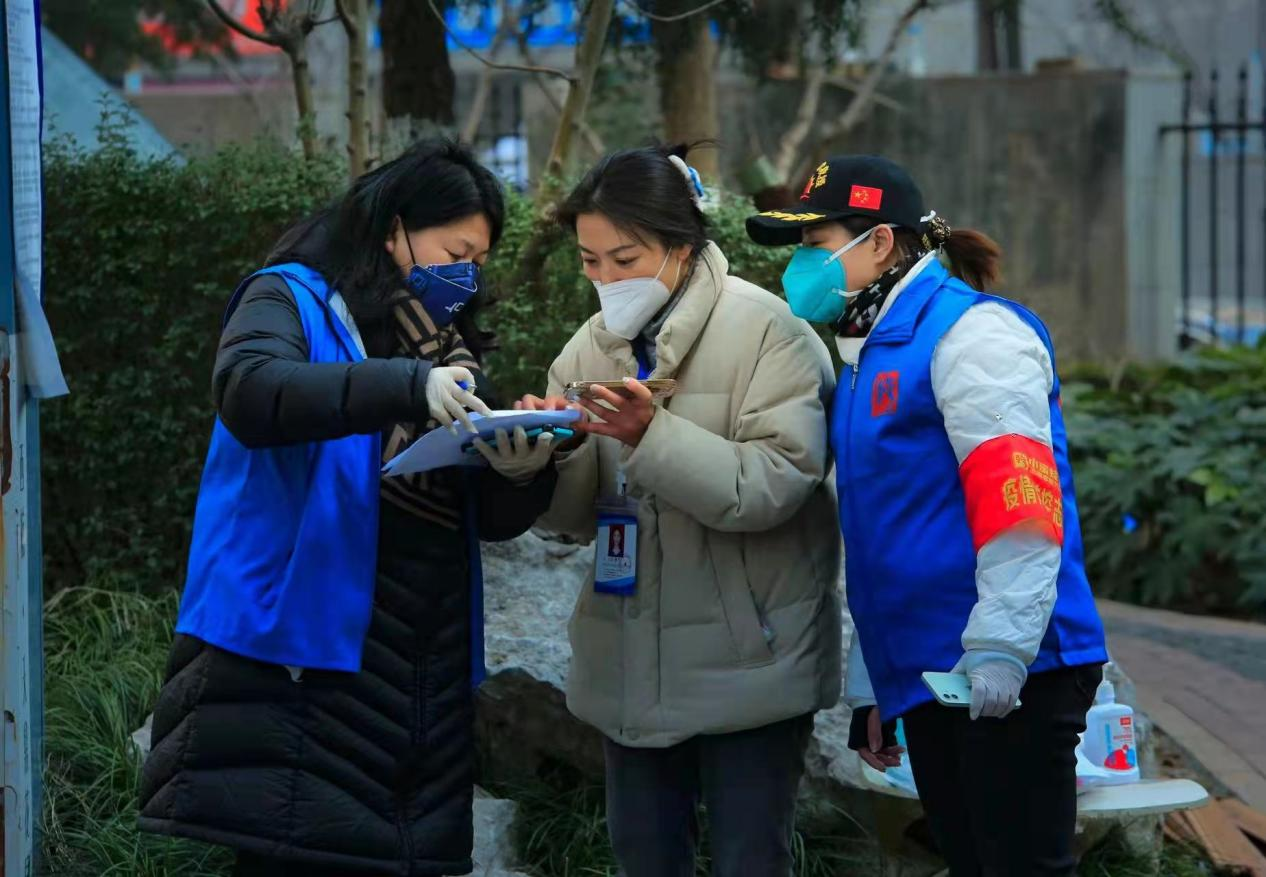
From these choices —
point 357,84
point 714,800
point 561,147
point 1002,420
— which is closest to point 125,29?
point 357,84

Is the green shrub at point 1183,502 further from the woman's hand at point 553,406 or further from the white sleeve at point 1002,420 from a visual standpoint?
the woman's hand at point 553,406

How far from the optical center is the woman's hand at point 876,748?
10.8ft

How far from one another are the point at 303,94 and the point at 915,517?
3971 millimetres

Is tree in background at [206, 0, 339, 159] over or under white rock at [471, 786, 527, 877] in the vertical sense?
over

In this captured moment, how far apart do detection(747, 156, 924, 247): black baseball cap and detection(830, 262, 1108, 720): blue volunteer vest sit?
0.14 m

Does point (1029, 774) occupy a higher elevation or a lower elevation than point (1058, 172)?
lower

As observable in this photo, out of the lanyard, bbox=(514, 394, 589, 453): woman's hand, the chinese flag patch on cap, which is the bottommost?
bbox=(514, 394, 589, 453): woman's hand

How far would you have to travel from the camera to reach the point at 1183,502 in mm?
8266

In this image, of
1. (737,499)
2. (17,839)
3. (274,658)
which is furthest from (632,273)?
(17,839)

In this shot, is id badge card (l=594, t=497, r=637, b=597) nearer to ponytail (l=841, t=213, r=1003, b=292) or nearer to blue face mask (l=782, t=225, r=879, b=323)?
blue face mask (l=782, t=225, r=879, b=323)

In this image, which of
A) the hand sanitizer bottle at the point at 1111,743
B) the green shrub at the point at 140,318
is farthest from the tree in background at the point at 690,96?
the hand sanitizer bottle at the point at 1111,743

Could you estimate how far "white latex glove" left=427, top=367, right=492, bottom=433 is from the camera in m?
2.71

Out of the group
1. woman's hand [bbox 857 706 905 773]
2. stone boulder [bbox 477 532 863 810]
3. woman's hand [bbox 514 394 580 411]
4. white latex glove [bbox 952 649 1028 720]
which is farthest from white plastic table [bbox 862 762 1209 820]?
woman's hand [bbox 514 394 580 411]

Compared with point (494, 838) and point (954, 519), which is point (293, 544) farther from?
point (494, 838)
